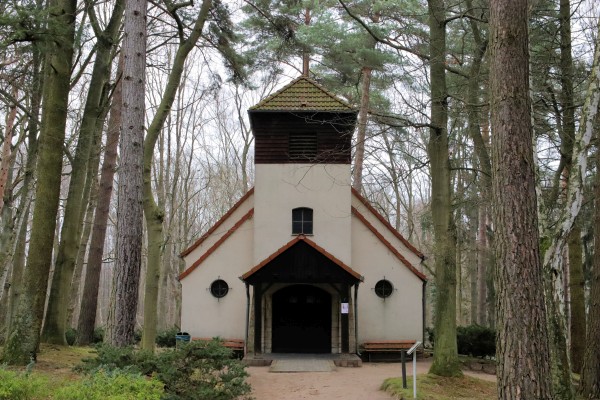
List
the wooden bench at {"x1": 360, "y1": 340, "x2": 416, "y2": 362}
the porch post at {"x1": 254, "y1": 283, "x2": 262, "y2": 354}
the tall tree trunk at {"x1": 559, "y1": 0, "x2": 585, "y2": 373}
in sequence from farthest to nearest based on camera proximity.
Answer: the wooden bench at {"x1": 360, "y1": 340, "x2": 416, "y2": 362}
the porch post at {"x1": 254, "y1": 283, "x2": 262, "y2": 354}
the tall tree trunk at {"x1": 559, "y1": 0, "x2": 585, "y2": 373}

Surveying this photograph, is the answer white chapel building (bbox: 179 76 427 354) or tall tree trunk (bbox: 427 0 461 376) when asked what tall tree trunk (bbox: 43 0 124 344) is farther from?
tall tree trunk (bbox: 427 0 461 376)

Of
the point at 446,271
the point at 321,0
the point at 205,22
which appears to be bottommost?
the point at 446,271

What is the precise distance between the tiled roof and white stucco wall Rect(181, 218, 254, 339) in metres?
4.25

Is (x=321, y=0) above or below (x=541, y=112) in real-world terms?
above

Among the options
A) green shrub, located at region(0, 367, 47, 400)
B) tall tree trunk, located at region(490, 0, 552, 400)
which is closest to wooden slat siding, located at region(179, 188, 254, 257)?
green shrub, located at region(0, 367, 47, 400)

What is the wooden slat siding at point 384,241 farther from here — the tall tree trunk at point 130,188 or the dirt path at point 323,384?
the tall tree trunk at point 130,188

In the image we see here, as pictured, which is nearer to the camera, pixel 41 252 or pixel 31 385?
pixel 31 385

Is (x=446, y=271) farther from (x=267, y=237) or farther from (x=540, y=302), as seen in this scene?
(x=267, y=237)

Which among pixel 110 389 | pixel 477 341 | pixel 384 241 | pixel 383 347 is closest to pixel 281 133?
pixel 384 241

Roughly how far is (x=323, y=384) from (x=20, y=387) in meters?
8.27

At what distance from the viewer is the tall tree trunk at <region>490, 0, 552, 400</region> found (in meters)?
6.75

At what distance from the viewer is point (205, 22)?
13836mm

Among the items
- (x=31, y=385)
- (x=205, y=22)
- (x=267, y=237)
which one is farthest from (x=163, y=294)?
(x=31, y=385)

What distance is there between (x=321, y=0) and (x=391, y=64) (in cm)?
452
